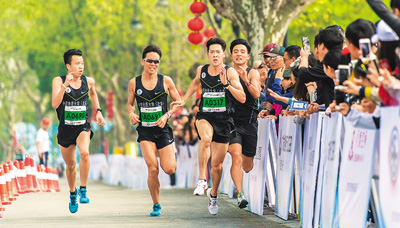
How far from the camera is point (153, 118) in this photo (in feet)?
41.4

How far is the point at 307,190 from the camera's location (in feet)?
32.8

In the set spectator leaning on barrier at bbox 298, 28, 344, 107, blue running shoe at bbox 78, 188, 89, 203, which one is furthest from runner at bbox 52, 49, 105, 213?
spectator leaning on barrier at bbox 298, 28, 344, 107

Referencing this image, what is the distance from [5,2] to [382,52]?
43126 millimetres

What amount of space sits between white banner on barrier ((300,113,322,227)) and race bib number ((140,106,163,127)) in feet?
8.90

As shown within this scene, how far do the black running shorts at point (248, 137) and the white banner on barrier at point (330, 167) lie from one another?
399 centimetres

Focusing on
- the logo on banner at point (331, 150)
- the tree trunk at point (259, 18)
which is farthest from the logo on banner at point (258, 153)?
the tree trunk at point (259, 18)

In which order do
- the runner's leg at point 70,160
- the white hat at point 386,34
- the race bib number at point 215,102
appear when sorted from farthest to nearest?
the runner's leg at point 70,160 → the race bib number at point 215,102 → the white hat at point 386,34

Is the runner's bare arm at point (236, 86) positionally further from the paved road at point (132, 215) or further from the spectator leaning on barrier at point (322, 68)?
the spectator leaning on barrier at point (322, 68)

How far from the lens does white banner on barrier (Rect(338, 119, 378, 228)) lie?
7.55 m

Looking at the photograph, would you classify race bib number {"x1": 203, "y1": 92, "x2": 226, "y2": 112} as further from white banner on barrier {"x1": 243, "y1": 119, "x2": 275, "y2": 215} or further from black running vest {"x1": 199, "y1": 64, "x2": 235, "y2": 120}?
white banner on barrier {"x1": 243, "y1": 119, "x2": 275, "y2": 215}

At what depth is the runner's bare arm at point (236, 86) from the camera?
12531mm

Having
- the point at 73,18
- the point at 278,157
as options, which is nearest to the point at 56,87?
the point at 278,157

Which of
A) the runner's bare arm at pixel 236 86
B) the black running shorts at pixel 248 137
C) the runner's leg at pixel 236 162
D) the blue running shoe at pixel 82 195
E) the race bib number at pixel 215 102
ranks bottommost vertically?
the blue running shoe at pixel 82 195

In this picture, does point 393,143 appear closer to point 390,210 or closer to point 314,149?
point 390,210
